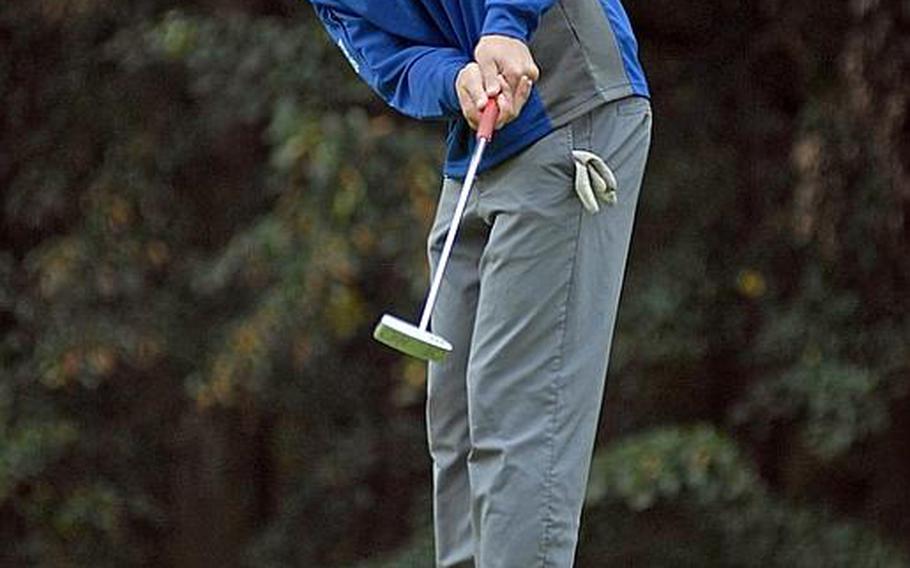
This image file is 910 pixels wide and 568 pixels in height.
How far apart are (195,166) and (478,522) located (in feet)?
15.5

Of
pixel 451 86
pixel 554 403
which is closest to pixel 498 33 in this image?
pixel 451 86

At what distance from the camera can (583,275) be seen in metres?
3.13

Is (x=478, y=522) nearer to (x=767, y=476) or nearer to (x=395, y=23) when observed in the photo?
(x=395, y=23)

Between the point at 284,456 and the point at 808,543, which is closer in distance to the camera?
the point at 808,543

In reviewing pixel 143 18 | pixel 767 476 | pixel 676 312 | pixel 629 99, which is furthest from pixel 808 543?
pixel 629 99

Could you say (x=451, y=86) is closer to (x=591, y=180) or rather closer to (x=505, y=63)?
(x=505, y=63)

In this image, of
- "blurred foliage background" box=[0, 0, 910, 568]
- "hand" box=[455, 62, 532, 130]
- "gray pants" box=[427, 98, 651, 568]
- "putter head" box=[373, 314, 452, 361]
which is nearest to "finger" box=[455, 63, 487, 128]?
"hand" box=[455, 62, 532, 130]

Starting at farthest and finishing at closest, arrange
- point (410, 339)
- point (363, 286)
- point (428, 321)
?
1. point (363, 286)
2. point (428, 321)
3. point (410, 339)

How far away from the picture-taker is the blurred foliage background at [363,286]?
6.55 metres

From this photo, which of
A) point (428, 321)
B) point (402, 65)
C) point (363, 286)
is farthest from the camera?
point (363, 286)

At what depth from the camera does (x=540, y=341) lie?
311cm

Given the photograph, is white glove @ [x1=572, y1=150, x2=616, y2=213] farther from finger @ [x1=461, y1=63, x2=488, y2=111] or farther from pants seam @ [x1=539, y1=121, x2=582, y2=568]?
finger @ [x1=461, y1=63, x2=488, y2=111]

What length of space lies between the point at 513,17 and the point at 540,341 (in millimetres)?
438

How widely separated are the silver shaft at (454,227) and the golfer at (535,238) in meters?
0.04
